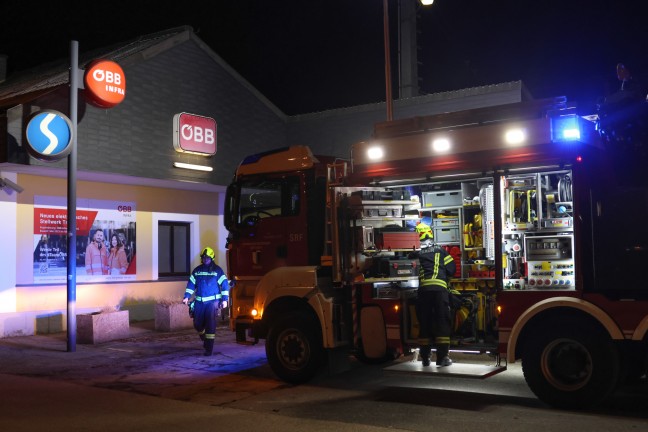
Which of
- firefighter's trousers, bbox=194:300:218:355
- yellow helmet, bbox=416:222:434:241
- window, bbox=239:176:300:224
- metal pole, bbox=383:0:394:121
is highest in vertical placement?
metal pole, bbox=383:0:394:121

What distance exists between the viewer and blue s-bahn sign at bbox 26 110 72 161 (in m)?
12.2

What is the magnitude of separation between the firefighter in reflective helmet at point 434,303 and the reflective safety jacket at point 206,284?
4130mm

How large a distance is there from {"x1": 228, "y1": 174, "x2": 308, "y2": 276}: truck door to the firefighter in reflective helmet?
176cm

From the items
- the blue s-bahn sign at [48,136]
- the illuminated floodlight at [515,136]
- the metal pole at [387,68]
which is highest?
the metal pole at [387,68]

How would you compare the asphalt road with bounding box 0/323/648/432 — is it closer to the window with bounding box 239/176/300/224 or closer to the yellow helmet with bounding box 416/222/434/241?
the yellow helmet with bounding box 416/222/434/241

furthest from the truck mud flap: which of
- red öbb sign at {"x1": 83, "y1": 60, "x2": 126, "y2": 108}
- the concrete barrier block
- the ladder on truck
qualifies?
red öbb sign at {"x1": 83, "y1": 60, "x2": 126, "y2": 108}

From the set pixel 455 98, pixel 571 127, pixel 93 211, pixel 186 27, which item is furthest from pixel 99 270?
pixel 571 127

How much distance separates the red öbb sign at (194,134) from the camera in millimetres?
16281

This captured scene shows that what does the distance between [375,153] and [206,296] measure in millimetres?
4191

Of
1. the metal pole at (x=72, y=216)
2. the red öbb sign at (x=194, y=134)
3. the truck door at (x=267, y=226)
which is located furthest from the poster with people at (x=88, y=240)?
the truck door at (x=267, y=226)

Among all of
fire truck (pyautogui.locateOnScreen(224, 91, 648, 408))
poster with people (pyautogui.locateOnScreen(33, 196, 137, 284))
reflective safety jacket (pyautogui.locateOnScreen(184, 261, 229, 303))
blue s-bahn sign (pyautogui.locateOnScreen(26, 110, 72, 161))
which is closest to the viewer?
fire truck (pyautogui.locateOnScreen(224, 91, 648, 408))

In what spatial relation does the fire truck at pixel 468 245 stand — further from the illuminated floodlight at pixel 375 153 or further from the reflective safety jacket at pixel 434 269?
the reflective safety jacket at pixel 434 269

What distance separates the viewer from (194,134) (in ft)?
55.0

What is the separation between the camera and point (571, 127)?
24.7 feet
